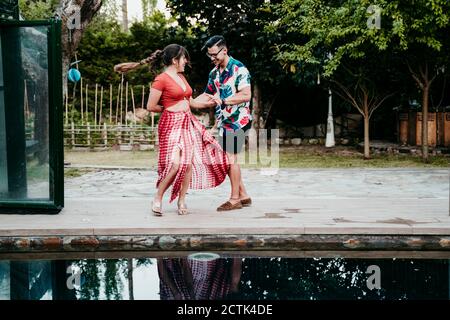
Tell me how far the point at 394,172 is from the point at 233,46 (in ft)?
26.9

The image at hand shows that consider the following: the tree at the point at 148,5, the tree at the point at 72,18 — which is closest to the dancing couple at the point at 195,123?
the tree at the point at 72,18

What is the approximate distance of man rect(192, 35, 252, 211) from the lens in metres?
5.77

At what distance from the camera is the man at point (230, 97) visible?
18.9 ft

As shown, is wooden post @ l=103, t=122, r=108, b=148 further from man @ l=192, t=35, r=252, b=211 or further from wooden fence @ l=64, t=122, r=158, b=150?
man @ l=192, t=35, r=252, b=211

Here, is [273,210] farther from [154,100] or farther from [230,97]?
[154,100]

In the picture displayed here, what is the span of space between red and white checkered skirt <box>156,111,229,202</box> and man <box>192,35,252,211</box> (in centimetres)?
13

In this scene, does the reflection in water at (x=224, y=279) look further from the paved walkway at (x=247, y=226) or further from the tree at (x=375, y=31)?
the tree at (x=375, y=31)

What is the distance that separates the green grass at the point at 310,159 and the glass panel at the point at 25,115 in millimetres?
5568

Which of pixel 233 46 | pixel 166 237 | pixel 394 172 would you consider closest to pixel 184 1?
pixel 233 46

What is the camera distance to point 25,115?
20.2 feet

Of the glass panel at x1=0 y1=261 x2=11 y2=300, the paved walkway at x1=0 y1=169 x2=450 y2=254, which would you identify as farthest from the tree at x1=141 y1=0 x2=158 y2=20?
the glass panel at x1=0 y1=261 x2=11 y2=300

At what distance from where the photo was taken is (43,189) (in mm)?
5973

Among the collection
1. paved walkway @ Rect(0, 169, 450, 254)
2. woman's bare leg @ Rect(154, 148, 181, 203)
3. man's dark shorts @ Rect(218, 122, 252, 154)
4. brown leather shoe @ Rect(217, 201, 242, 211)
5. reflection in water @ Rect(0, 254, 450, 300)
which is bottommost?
reflection in water @ Rect(0, 254, 450, 300)

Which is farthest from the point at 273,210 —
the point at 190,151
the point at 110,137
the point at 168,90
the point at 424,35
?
the point at 110,137
